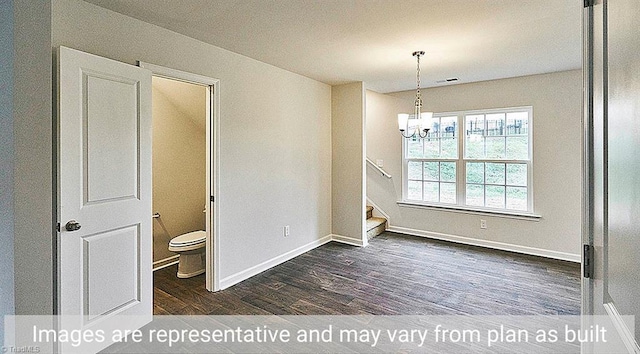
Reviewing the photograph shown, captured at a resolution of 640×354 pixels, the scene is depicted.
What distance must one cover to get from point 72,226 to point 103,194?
10.8 inches

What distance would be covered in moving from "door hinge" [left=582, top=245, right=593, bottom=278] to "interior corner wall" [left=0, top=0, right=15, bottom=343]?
7.51ft

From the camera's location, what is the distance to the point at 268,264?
376 cm

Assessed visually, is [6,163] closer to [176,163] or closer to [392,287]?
[176,163]

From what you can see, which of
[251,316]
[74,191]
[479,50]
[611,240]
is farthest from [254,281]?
[479,50]

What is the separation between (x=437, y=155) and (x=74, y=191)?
4.60m

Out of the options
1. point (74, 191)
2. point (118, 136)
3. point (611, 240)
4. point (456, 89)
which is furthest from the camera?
point (456, 89)

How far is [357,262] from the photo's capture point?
3.97 meters

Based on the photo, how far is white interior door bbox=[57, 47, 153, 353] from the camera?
1.94 m

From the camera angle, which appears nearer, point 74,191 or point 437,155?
point 74,191

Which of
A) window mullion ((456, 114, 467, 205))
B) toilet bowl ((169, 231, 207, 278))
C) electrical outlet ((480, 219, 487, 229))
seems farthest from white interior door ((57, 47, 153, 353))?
electrical outlet ((480, 219, 487, 229))

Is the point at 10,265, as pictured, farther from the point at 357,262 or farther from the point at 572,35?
the point at 572,35

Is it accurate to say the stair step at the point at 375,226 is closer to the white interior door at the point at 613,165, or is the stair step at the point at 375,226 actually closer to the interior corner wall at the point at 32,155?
the white interior door at the point at 613,165

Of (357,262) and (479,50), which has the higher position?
(479,50)

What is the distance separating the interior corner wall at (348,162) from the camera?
4.62m
